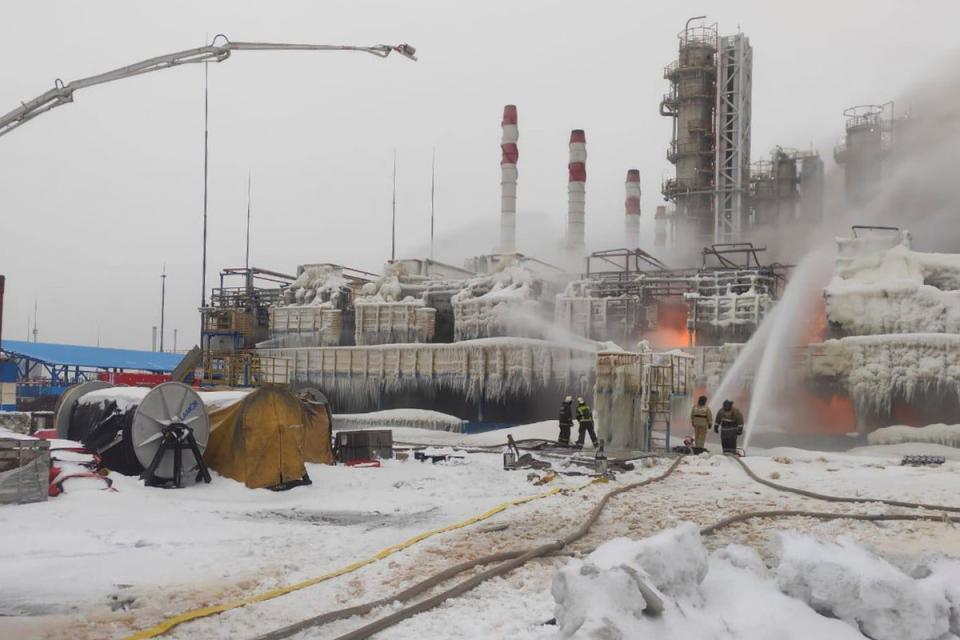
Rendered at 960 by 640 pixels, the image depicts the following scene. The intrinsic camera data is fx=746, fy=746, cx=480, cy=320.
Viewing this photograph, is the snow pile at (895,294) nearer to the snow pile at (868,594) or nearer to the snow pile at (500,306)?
the snow pile at (500,306)

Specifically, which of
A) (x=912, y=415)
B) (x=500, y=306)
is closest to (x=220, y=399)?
(x=500, y=306)

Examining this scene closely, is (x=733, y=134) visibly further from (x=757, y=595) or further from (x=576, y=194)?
(x=757, y=595)

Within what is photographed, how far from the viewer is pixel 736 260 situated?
5525 centimetres

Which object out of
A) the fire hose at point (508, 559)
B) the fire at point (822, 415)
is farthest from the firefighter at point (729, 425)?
the fire at point (822, 415)

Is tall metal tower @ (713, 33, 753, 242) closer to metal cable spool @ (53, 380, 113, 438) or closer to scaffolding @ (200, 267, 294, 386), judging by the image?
scaffolding @ (200, 267, 294, 386)

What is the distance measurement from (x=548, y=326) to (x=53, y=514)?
25849mm

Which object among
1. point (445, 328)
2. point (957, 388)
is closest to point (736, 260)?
point (445, 328)

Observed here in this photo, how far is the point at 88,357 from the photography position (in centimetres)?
4244

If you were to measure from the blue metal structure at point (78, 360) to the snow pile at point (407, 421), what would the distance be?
1546 centimetres

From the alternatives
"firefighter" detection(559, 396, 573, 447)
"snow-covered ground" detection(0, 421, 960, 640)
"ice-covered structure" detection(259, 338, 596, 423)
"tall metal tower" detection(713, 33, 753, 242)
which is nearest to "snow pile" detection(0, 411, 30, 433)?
"snow-covered ground" detection(0, 421, 960, 640)

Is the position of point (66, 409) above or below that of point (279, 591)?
above

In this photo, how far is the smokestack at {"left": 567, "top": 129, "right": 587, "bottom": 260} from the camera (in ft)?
162

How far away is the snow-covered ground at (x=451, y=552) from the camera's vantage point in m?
5.34

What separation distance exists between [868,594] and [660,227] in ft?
213
